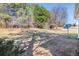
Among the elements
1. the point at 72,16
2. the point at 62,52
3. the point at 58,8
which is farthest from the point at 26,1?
the point at 62,52

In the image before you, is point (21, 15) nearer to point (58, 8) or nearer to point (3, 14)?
point (3, 14)

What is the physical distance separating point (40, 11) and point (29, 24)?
0.21 metres

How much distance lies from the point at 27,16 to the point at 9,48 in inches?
18.1

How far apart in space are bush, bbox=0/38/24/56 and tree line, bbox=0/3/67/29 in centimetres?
20

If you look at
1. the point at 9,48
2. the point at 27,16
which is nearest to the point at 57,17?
the point at 27,16

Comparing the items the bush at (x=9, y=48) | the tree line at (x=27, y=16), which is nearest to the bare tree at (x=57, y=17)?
the tree line at (x=27, y=16)

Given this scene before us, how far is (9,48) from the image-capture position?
2.52 metres

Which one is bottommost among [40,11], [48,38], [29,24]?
[48,38]

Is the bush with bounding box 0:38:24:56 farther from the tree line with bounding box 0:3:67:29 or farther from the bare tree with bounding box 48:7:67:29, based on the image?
the bare tree with bounding box 48:7:67:29

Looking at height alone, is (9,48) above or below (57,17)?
below

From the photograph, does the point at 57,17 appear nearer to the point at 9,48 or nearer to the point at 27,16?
the point at 27,16

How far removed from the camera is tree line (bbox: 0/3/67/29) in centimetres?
249

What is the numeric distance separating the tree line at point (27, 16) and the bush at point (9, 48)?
201 millimetres

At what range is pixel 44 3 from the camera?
2.50 meters
